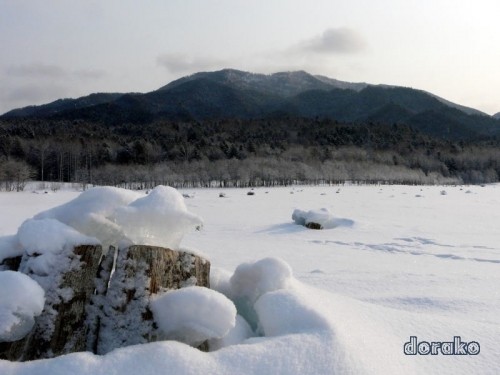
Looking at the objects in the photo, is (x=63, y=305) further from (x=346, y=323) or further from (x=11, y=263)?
(x=346, y=323)

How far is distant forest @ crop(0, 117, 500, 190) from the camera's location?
3816 inches

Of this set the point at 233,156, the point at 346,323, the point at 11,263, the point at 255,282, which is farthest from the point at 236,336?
the point at 233,156

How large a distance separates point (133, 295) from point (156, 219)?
78cm

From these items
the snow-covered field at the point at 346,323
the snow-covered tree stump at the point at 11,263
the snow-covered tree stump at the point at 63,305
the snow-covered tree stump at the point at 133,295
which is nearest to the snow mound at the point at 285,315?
the snow-covered field at the point at 346,323

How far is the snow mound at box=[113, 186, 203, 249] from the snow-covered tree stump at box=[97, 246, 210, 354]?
353 mm

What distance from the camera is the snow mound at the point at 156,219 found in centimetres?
377

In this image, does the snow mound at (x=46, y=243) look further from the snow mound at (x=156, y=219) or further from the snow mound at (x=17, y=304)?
the snow mound at (x=156, y=219)

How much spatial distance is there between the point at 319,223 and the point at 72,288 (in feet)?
41.5

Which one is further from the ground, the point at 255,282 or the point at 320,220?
the point at 255,282

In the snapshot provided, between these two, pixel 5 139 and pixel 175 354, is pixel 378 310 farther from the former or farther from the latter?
pixel 5 139

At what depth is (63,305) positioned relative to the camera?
325 centimetres

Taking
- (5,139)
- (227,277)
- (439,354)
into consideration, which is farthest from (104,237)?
(5,139)

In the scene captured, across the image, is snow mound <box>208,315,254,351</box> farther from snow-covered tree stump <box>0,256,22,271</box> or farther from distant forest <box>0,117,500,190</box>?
distant forest <box>0,117,500,190</box>

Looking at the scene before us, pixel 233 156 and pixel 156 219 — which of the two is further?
pixel 233 156
